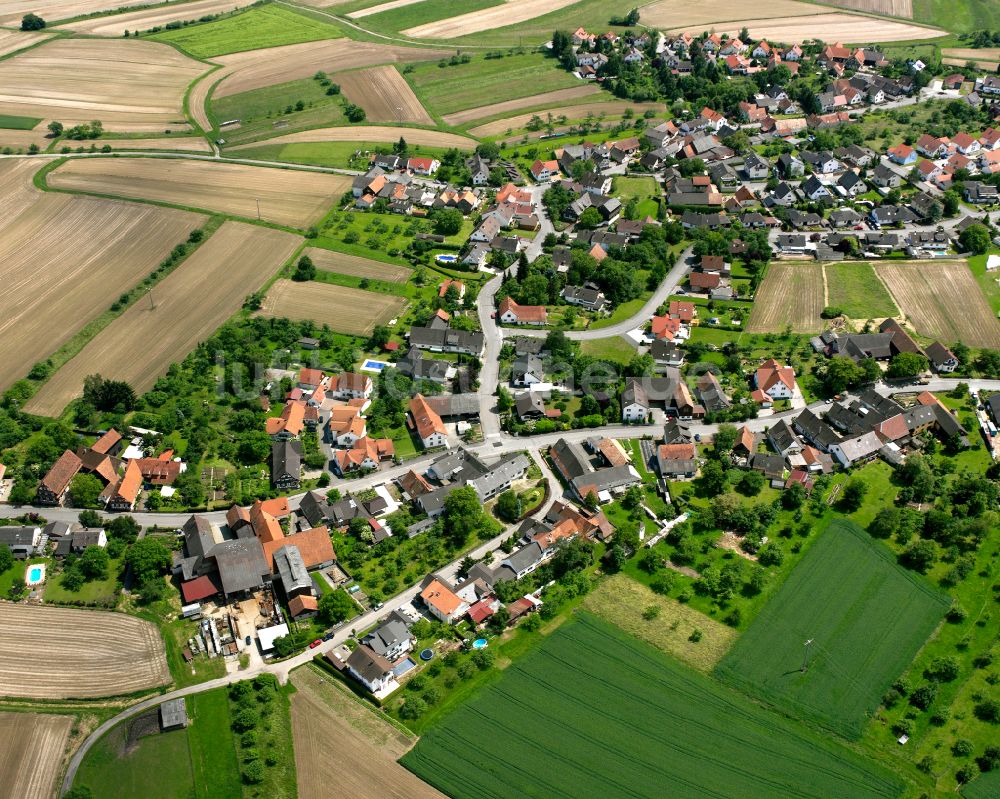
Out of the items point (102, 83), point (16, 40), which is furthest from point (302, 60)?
point (16, 40)

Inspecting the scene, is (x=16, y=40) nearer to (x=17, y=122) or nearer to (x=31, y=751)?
(x=17, y=122)

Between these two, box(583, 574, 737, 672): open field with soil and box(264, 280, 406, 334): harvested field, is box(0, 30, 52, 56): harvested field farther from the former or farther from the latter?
box(583, 574, 737, 672): open field with soil

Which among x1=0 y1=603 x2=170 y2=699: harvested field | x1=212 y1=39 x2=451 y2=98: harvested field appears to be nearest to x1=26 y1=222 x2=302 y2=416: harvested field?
x1=0 y1=603 x2=170 y2=699: harvested field

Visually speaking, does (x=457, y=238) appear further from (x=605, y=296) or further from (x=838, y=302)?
(x=838, y=302)

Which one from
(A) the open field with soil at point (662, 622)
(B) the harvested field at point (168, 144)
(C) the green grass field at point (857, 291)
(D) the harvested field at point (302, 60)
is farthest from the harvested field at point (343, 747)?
(D) the harvested field at point (302, 60)

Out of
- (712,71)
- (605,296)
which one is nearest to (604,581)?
(605,296)

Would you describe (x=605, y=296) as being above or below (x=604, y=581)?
above
